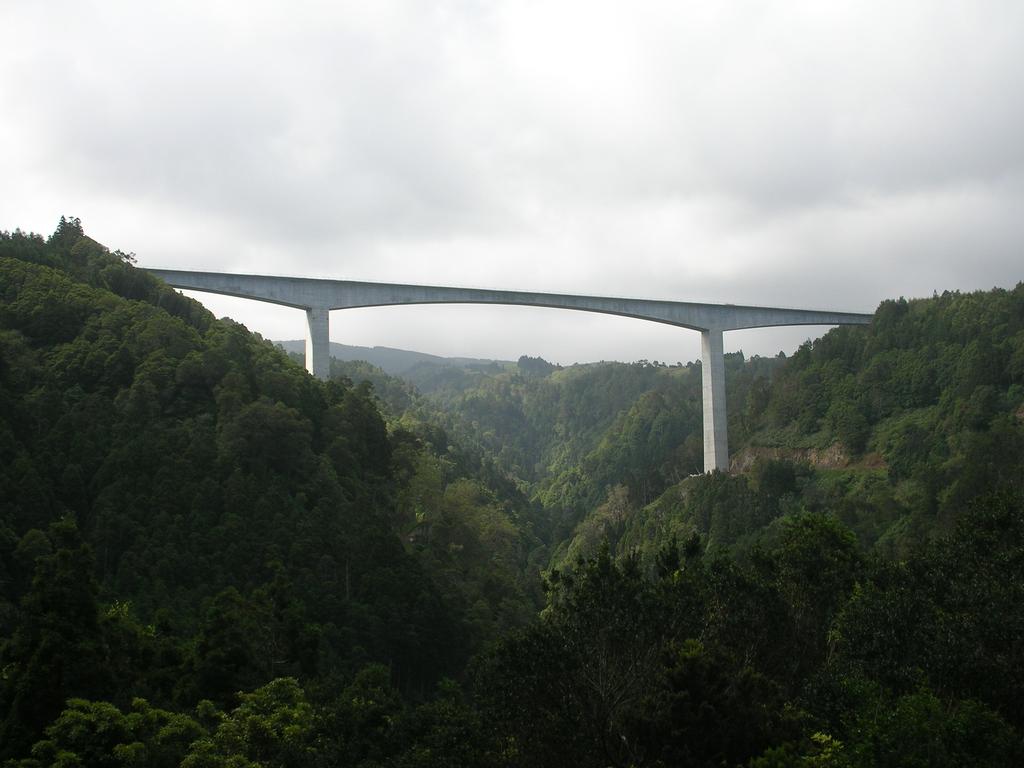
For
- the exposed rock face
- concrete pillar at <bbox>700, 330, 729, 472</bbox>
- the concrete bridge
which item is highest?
the concrete bridge

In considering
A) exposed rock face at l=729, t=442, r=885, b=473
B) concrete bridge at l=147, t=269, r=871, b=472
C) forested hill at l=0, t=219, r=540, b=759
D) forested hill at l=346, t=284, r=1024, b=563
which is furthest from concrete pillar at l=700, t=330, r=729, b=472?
forested hill at l=0, t=219, r=540, b=759

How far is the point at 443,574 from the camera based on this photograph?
105ft

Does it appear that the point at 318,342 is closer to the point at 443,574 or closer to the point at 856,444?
the point at 443,574

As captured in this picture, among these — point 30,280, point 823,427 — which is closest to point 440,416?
point 823,427

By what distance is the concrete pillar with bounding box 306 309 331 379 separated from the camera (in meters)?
38.3

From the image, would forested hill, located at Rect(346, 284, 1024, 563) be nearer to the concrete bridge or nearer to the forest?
the forest

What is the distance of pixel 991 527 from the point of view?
59.7ft

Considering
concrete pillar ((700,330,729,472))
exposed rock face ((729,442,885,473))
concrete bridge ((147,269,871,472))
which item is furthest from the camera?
concrete pillar ((700,330,729,472))

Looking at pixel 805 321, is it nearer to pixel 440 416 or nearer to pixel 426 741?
pixel 426 741

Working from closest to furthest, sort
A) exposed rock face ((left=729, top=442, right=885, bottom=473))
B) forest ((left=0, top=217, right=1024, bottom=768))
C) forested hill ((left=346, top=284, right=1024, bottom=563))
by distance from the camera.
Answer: forest ((left=0, top=217, right=1024, bottom=768)), forested hill ((left=346, top=284, right=1024, bottom=563)), exposed rock face ((left=729, top=442, right=885, bottom=473))

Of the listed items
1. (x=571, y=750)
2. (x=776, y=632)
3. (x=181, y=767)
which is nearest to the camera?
(x=571, y=750)

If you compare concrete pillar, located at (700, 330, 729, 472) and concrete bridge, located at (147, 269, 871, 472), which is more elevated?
concrete bridge, located at (147, 269, 871, 472)

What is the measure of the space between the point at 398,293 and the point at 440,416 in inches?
2159

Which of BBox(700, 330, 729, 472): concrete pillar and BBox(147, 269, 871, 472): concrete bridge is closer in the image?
BBox(147, 269, 871, 472): concrete bridge
